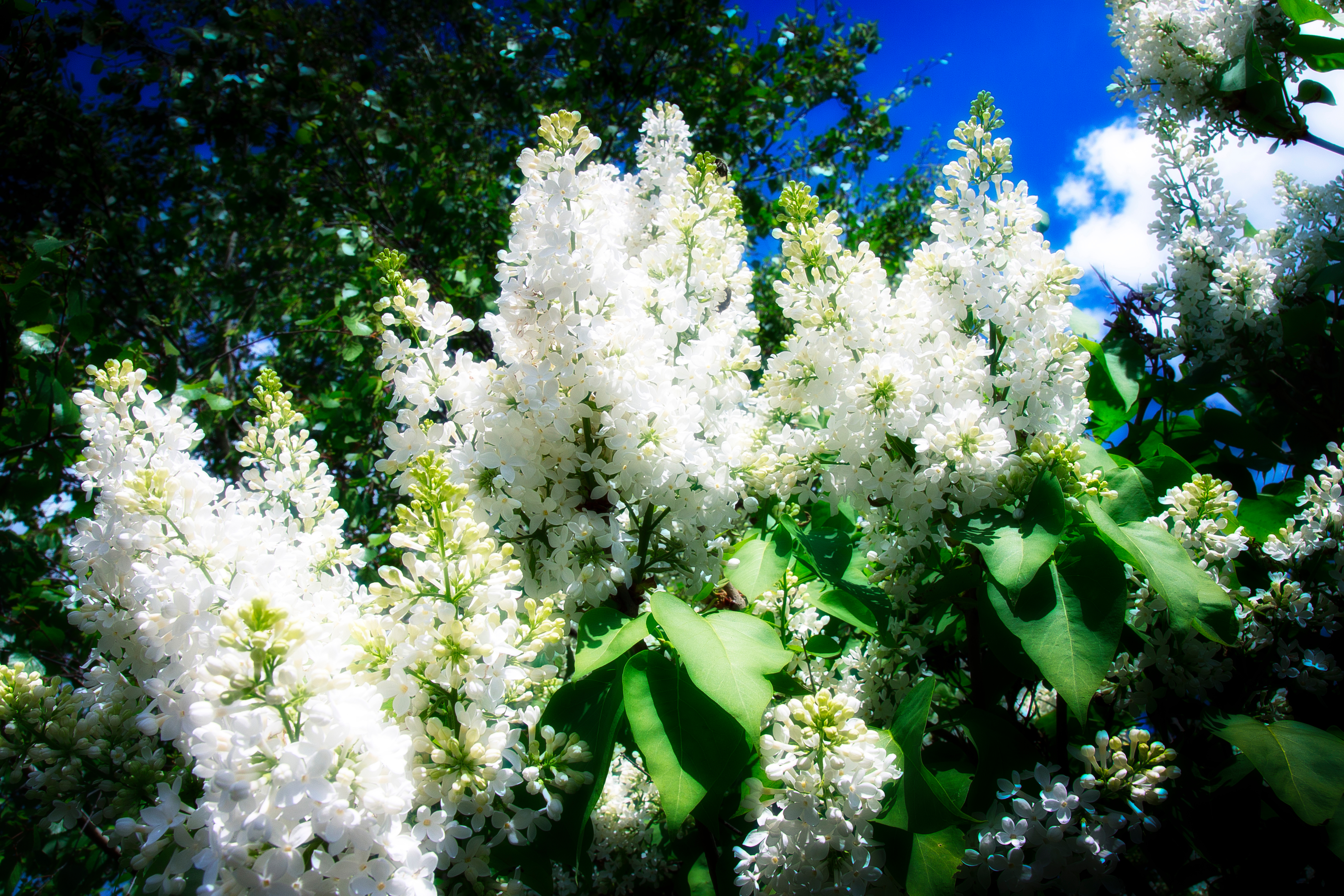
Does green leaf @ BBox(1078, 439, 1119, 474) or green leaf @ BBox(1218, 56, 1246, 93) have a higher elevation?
green leaf @ BBox(1218, 56, 1246, 93)

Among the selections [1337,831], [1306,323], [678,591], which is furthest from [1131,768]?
[1306,323]

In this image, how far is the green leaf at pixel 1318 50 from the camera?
211 centimetres

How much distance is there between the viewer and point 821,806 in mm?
1022

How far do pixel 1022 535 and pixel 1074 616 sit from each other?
152mm

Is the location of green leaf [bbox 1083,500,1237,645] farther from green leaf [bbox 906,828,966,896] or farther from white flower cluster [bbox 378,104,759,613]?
white flower cluster [bbox 378,104,759,613]

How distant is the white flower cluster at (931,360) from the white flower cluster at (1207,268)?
51.0 inches

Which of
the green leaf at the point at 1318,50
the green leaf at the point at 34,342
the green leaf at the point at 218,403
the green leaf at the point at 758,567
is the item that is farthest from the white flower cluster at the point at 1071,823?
the green leaf at the point at 34,342

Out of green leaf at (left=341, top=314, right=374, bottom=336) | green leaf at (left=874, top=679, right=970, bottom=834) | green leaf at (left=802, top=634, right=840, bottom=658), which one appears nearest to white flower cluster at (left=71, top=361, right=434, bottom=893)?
green leaf at (left=874, top=679, right=970, bottom=834)

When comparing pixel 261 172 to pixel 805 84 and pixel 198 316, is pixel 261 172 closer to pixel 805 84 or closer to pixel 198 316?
pixel 198 316

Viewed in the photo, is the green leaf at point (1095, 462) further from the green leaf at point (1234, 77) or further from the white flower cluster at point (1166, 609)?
the green leaf at point (1234, 77)

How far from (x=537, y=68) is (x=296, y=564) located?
184 inches

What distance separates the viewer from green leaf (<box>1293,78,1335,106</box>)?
7.32 feet

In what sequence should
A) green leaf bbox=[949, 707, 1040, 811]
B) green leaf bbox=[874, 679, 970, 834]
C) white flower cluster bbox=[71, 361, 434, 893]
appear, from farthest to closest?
green leaf bbox=[949, 707, 1040, 811] < green leaf bbox=[874, 679, 970, 834] < white flower cluster bbox=[71, 361, 434, 893]

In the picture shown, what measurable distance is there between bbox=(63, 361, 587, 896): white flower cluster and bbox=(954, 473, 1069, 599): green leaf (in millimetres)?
733
